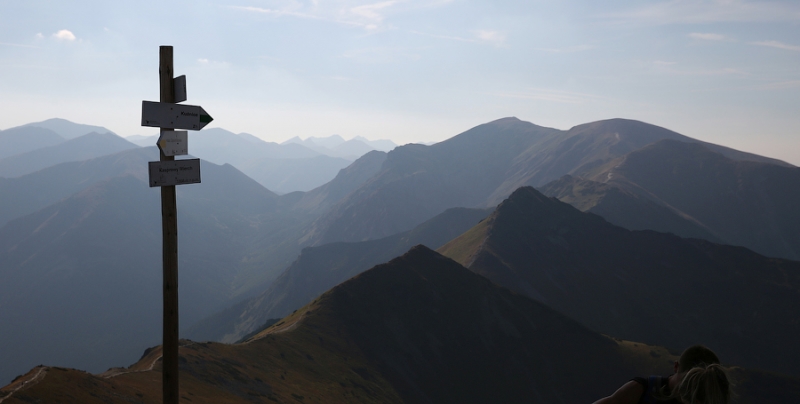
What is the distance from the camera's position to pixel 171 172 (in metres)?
11.0

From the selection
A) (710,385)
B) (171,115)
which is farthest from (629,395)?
(171,115)

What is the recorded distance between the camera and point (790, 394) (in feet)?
248

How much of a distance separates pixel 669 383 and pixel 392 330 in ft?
244

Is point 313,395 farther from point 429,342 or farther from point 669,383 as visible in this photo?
point 669,383

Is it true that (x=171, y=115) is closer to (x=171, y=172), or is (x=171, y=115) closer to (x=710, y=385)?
(x=171, y=172)

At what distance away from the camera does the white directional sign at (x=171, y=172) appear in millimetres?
10758

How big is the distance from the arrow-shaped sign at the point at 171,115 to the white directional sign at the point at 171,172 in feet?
2.78

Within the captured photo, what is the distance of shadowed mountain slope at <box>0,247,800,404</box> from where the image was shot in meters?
56.7

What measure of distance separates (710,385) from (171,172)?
10.7 meters

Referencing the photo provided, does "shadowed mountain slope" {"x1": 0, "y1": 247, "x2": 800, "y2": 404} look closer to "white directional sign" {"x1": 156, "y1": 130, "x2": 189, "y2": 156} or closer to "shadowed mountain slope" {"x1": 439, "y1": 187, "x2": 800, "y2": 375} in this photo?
"shadowed mountain slope" {"x1": 439, "y1": 187, "x2": 800, "y2": 375}

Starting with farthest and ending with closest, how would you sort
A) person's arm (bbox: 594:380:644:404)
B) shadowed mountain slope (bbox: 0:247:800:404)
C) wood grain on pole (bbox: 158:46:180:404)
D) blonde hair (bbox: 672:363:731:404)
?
shadowed mountain slope (bbox: 0:247:800:404) → wood grain on pole (bbox: 158:46:180:404) → person's arm (bbox: 594:380:644:404) → blonde hair (bbox: 672:363:731:404)

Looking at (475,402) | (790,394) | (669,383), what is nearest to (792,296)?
(790,394)

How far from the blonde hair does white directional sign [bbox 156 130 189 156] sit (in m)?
10.5

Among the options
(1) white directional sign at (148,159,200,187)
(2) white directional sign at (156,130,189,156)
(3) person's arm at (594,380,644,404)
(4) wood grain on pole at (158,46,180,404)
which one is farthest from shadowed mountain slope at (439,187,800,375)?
(3) person's arm at (594,380,644,404)
